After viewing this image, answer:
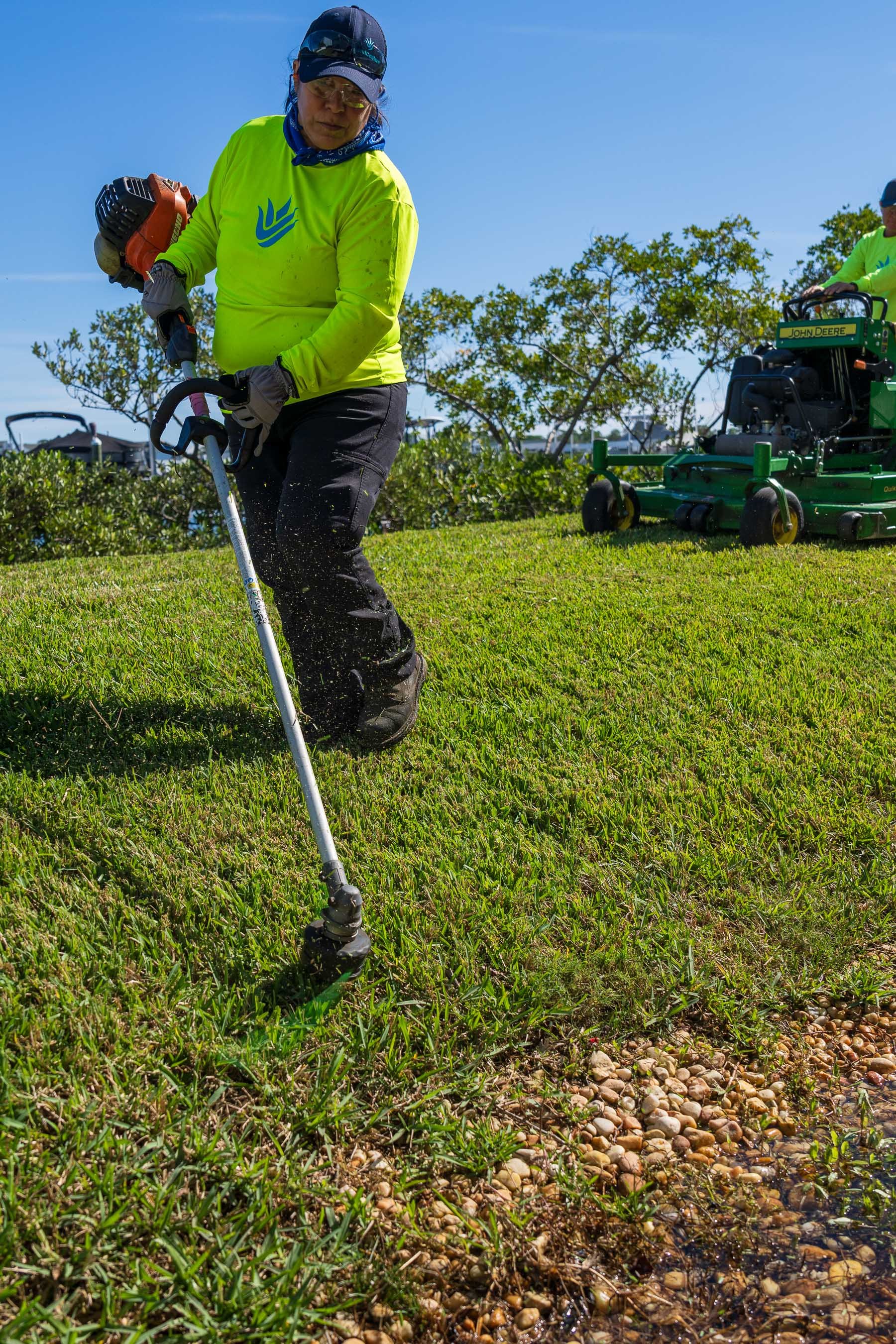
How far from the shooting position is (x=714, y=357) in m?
13.9

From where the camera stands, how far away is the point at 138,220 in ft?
12.9

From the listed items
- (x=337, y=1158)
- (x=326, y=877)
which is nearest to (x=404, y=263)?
(x=326, y=877)

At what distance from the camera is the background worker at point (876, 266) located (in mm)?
7750

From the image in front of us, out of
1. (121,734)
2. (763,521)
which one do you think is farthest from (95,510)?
(121,734)

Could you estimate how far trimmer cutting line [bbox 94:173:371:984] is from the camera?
259 cm

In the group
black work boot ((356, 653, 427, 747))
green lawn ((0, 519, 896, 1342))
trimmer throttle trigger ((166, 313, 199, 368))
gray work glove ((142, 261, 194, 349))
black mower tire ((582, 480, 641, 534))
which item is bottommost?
green lawn ((0, 519, 896, 1342))

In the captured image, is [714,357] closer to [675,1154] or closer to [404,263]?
[404,263]

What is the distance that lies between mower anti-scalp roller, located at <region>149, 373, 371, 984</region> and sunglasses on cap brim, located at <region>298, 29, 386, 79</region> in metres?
0.99

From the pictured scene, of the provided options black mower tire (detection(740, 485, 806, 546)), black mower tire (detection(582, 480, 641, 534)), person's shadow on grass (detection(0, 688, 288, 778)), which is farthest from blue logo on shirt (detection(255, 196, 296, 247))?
black mower tire (detection(582, 480, 641, 534))

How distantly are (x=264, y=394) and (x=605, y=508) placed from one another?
5.01 m

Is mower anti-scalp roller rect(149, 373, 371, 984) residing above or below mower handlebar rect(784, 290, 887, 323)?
below

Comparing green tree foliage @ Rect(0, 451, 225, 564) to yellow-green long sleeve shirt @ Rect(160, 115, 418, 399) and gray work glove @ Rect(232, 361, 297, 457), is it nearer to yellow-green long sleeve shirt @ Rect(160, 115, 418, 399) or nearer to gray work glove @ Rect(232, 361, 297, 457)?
yellow-green long sleeve shirt @ Rect(160, 115, 418, 399)

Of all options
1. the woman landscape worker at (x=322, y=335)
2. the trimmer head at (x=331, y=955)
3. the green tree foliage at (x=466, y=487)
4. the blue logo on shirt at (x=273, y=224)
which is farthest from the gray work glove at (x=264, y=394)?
the green tree foliage at (x=466, y=487)

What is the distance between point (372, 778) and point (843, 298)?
5.98m
